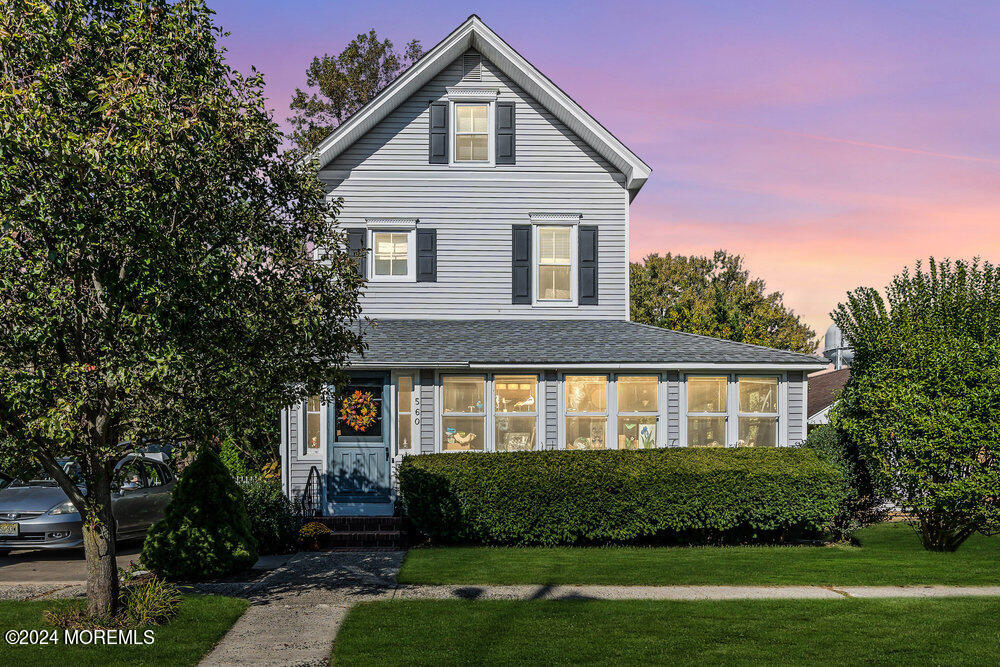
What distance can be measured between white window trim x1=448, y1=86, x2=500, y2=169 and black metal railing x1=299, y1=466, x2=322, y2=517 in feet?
24.1

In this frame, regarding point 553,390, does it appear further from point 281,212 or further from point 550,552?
point 281,212

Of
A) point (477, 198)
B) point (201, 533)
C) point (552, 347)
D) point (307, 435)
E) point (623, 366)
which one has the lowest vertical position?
point (201, 533)

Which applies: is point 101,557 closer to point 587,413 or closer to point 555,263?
point 587,413

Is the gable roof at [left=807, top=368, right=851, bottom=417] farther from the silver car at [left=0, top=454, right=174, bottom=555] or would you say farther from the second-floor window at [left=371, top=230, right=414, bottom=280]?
the silver car at [left=0, top=454, right=174, bottom=555]

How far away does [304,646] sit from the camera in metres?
8.34

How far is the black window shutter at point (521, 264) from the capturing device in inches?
740

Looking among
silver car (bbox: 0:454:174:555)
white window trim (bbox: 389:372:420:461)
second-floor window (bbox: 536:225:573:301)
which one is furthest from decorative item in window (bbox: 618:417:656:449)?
silver car (bbox: 0:454:174:555)

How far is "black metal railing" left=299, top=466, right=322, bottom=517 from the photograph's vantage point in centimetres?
1588

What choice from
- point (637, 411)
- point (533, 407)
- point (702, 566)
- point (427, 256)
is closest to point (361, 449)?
point (533, 407)

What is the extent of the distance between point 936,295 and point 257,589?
12.9m

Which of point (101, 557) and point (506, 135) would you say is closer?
point (101, 557)

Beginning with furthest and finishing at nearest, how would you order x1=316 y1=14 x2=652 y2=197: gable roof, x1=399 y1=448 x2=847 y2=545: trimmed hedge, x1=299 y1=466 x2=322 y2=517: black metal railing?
x1=316 y1=14 x2=652 y2=197: gable roof, x1=299 y1=466 x2=322 y2=517: black metal railing, x1=399 y1=448 x2=847 y2=545: trimmed hedge

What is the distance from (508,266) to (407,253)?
7.37 feet

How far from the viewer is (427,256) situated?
61.4ft
